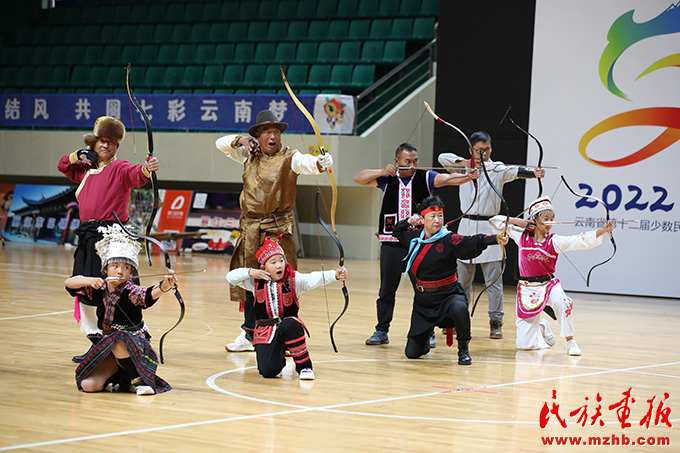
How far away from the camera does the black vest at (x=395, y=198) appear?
16.8 feet

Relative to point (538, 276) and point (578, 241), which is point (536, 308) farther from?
point (578, 241)

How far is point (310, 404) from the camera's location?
3.53 metres

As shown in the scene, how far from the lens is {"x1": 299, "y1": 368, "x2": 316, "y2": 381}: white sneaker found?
13.2 ft

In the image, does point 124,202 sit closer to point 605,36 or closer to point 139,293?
point 139,293

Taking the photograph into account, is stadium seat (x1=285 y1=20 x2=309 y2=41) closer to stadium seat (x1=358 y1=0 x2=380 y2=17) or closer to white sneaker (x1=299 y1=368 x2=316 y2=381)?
stadium seat (x1=358 y1=0 x2=380 y2=17)

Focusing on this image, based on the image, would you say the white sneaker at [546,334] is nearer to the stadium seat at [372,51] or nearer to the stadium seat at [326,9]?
the stadium seat at [372,51]

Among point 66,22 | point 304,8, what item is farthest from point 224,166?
point 66,22

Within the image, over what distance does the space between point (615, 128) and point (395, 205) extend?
3.81 meters

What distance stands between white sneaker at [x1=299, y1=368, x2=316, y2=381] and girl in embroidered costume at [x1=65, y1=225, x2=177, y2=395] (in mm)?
660

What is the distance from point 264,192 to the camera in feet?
15.3

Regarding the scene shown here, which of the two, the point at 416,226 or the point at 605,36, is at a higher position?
the point at 605,36

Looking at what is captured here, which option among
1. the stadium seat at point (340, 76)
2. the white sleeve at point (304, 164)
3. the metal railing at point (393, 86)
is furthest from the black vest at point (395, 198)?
the stadium seat at point (340, 76)

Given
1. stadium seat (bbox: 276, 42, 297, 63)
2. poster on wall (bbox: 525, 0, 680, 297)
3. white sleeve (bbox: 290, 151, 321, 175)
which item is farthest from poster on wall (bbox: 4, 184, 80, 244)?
white sleeve (bbox: 290, 151, 321, 175)

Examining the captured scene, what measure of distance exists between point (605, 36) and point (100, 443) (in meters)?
6.78
